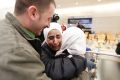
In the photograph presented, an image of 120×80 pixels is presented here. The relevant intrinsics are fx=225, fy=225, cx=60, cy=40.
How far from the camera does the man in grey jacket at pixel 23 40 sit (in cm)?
71

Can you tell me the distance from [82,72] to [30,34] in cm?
64

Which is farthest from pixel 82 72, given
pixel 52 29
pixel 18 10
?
pixel 18 10

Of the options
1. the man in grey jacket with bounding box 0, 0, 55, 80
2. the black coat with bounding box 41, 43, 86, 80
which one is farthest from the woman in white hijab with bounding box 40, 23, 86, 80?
the man in grey jacket with bounding box 0, 0, 55, 80

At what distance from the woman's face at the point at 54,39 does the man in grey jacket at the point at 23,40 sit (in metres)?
0.53

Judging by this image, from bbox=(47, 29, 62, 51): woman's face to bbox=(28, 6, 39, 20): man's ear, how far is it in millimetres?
608

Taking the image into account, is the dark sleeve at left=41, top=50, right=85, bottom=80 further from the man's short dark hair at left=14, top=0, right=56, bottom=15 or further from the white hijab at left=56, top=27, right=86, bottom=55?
the man's short dark hair at left=14, top=0, right=56, bottom=15

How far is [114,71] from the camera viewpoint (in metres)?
3.15

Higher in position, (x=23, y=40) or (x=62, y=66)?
(x=23, y=40)

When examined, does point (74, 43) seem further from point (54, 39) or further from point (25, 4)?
point (25, 4)

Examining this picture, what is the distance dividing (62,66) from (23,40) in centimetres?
59

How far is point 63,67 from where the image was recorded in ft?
4.42

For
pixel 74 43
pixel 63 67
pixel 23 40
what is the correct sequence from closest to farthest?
1. pixel 23 40
2. pixel 63 67
3. pixel 74 43

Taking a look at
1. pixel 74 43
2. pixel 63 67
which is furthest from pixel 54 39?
pixel 63 67

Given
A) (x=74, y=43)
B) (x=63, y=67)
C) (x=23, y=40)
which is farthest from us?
(x=74, y=43)
